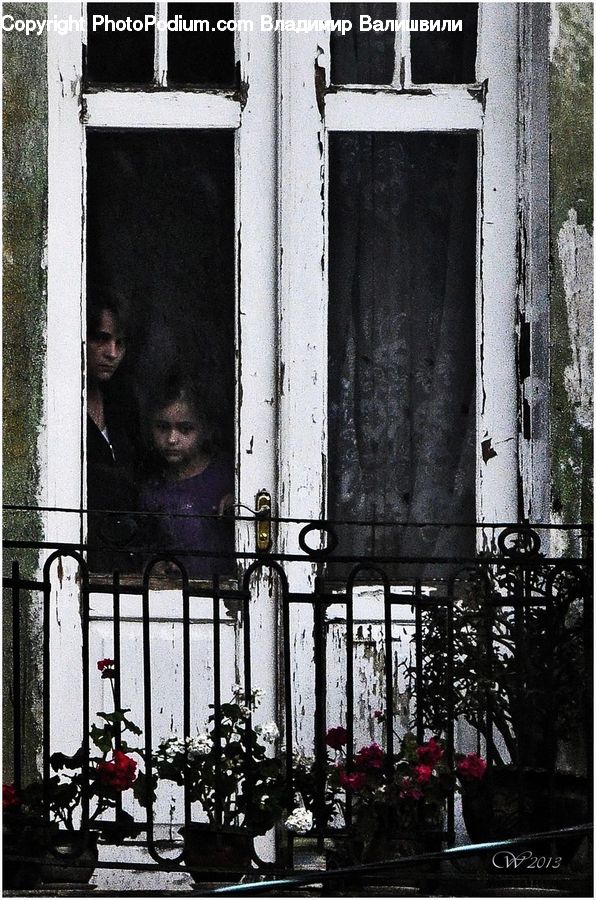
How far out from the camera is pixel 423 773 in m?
4.04

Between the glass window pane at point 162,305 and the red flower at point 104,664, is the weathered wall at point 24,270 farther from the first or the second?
the red flower at point 104,664

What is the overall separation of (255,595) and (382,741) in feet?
2.27

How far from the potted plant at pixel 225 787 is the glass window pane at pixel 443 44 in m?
2.38

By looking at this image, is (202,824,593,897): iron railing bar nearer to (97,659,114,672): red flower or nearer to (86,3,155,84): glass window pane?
(97,659,114,672): red flower

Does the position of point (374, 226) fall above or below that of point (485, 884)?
above

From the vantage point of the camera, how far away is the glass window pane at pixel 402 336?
474 cm

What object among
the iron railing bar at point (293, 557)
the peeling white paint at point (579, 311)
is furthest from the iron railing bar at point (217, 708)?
the peeling white paint at point (579, 311)

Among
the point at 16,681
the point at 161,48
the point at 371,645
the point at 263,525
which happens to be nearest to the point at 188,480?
the point at 263,525

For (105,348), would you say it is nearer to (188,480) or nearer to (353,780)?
(188,480)

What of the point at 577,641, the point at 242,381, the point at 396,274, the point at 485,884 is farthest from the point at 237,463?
the point at 485,884

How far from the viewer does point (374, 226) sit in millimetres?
4777

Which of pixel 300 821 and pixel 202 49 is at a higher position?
pixel 202 49

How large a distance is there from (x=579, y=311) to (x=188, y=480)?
1541mm

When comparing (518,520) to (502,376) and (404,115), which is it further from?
(404,115)
